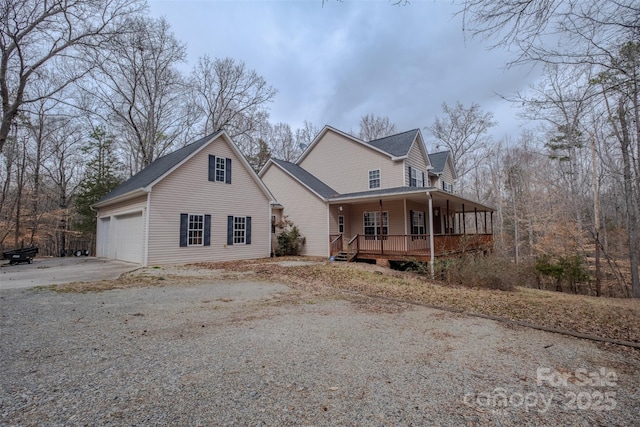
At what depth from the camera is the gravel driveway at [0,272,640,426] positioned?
2404 mm

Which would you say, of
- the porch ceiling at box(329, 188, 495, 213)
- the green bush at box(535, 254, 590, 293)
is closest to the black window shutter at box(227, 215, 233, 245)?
the porch ceiling at box(329, 188, 495, 213)

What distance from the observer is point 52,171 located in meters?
24.6

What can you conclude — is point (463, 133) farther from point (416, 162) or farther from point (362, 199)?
point (362, 199)

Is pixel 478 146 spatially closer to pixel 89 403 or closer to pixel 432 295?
pixel 432 295

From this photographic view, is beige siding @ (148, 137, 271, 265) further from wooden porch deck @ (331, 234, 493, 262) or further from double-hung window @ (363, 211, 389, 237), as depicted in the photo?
double-hung window @ (363, 211, 389, 237)

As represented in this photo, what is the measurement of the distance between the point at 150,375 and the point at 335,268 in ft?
29.3

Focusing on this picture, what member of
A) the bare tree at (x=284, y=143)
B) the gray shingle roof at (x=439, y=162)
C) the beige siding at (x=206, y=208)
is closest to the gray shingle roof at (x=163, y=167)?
the beige siding at (x=206, y=208)

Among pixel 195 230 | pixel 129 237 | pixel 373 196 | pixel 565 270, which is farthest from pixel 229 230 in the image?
pixel 565 270

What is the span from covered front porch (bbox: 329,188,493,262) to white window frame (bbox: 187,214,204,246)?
6.59m

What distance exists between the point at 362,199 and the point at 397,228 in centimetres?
330

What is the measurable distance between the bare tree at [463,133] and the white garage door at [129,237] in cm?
2601

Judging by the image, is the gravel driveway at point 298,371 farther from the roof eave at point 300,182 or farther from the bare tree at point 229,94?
the bare tree at point 229,94

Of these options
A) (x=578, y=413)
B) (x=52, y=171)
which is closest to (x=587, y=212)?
(x=578, y=413)

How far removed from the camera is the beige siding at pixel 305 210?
55.0 feet
